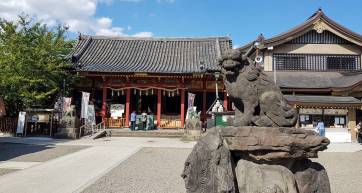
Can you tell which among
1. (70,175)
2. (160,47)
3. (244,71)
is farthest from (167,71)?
(244,71)

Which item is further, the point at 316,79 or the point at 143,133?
the point at 316,79

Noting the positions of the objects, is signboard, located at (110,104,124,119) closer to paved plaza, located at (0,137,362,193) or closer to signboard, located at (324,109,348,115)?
paved plaza, located at (0,137,362,193)

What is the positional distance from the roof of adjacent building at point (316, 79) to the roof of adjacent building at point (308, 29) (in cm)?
244

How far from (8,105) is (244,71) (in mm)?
21629

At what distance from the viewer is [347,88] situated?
2384 centimetres

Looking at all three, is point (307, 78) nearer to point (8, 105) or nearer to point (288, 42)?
point (288, 42)

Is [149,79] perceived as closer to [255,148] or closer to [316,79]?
[316,79]

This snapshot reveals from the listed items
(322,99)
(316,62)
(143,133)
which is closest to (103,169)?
(143,133)

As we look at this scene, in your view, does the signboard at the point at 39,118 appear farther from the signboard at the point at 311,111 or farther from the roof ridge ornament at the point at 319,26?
the roof ridge ornament at the point at 319,26

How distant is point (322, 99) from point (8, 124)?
767 inches

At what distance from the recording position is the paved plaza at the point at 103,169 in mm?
8234

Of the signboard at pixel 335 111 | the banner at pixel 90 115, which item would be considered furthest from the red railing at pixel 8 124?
the signboard at pixel 335 111

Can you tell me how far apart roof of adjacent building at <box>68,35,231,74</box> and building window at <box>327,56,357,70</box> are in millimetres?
8137

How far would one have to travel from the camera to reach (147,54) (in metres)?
30.1
